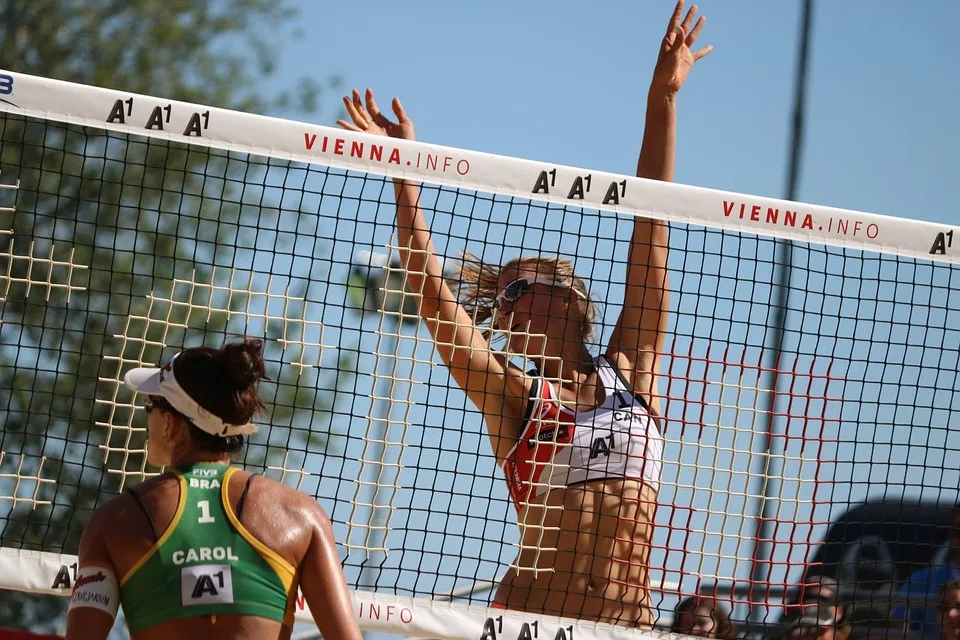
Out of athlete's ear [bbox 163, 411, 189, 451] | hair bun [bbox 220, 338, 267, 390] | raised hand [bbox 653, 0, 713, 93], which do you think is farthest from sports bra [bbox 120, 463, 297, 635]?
raised hand [bbox 653, 0, 713, 93]

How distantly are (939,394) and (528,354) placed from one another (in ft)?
6.28

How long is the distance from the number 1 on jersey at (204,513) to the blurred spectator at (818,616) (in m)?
2.57

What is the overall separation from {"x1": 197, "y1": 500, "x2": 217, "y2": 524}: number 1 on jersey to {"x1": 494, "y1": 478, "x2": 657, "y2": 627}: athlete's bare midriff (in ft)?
5.85

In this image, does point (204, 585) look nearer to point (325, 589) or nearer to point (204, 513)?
point (204, 513)

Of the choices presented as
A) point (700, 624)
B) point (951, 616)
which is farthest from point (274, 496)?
point (951, 616)

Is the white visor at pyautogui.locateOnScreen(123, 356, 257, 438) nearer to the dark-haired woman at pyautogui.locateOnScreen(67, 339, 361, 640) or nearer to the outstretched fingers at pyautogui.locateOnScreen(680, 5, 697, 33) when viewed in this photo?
the dark-haired woman at pyautogui.locateOnScreen(67, 339, 361, 640)

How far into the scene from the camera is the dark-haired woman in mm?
3295

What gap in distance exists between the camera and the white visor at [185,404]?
3.52m

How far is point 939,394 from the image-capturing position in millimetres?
5559

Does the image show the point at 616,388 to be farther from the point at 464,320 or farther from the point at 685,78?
the point at 685,78

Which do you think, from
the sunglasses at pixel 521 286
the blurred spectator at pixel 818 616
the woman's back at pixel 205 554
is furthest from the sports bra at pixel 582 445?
the woman's back at pixel 205 554

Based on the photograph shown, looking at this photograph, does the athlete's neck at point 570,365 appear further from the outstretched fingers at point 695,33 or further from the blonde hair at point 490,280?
the outstretched fingers at point 695,33

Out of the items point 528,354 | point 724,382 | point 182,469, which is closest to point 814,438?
point 724,382

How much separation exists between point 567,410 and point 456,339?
1.81 feet
